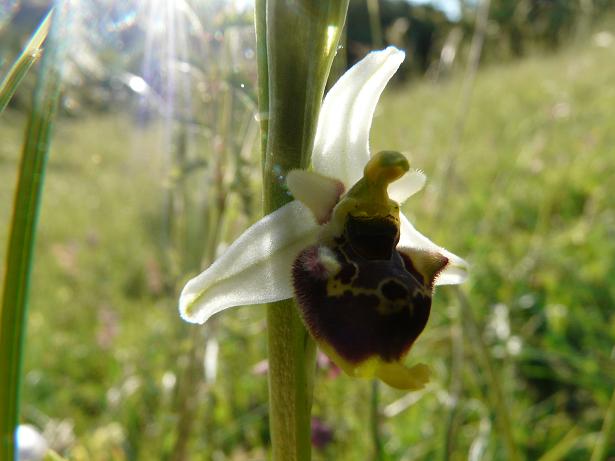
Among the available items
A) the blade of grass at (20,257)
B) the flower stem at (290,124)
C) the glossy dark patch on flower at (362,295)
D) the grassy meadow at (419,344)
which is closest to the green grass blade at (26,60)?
the blade of grass at (20,257)

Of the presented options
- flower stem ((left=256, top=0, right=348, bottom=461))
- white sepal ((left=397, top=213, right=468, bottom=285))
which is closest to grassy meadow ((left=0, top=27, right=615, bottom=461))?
white sepal ((left=397, top=213, right=468, bottom=285))

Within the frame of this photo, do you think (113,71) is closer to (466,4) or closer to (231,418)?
(231,418)

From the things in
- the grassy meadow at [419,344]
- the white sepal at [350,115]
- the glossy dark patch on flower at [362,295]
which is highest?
the white sepal at [350,115]

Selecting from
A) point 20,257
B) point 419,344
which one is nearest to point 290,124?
point 20,257

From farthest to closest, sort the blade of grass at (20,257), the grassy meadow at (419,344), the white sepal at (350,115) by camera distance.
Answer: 1. the grassy meadow at (419,344)
2. the white sepal at (350,115)
3. the blade of grass at (20,257)

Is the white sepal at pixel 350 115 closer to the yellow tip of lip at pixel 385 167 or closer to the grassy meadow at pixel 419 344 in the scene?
the yellow tip of lip at pixel 385 167

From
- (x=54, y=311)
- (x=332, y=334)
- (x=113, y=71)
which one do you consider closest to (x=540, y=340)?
(x=113, y=71)

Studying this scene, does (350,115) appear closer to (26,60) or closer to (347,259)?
(347,259)
